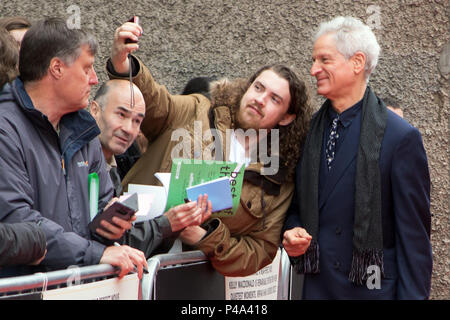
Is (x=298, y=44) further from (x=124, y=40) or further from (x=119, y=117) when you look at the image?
(x=124, y=40)

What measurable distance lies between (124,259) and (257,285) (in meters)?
1.29

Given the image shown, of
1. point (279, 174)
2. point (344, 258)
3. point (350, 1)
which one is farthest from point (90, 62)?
point (350, 1)

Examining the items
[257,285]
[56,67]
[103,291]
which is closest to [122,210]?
[103,291]

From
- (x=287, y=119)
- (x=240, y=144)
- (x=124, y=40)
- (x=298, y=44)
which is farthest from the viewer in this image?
(x=298, y=44)

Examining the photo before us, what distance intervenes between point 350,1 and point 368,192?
233 cm

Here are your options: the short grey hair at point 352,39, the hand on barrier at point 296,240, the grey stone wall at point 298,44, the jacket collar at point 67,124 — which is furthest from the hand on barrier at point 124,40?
the grey stone wall at point 298,44

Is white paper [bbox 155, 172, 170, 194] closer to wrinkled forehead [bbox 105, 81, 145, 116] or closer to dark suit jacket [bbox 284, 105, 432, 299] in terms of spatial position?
wrinkled forehead [bbox 105, 81, 145, 116]

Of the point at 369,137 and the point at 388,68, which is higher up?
the point at 388,68

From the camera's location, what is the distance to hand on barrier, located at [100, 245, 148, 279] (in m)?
2.83

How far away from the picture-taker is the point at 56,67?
2.92 m

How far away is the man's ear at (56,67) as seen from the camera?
291cm

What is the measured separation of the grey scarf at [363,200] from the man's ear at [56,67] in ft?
4.20

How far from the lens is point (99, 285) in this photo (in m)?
2.73

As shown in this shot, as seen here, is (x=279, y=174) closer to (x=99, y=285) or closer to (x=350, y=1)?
(x=99, y=285)
